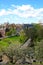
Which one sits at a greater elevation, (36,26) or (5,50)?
(36,26)

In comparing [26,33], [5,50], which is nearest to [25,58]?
[5,50]

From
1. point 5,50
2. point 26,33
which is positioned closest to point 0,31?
point 26,33

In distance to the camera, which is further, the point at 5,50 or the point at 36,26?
the point at 36,26

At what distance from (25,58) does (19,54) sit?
1.16ft

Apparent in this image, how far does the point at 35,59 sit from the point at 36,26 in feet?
16.1

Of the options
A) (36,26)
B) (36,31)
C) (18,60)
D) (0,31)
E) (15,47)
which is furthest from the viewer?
(0,31)

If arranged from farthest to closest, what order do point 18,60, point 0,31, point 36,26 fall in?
point 0,31 < point 36,26 < point 18,60

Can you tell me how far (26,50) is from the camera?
34.0 ft

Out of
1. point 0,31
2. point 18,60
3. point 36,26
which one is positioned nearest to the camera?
point 18,60

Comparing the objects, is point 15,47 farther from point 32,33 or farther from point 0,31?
point 0,31

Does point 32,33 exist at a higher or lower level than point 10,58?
higher

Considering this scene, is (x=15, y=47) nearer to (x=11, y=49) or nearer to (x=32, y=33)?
(x=11, y=49)

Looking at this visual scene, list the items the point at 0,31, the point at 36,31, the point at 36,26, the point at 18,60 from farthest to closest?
the point at 0,31 → the point at 36,26 → the point at 36,31 → the point at 18,60

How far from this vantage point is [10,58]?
33.4ft
